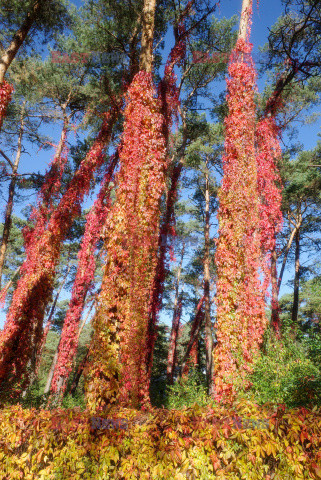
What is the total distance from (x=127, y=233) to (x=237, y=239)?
101 inches

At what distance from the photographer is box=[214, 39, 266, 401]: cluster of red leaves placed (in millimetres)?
5406

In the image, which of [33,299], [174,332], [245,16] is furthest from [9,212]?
[174,332]

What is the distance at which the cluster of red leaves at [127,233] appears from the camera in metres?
4.02

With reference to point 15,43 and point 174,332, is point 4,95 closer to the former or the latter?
point 15,43

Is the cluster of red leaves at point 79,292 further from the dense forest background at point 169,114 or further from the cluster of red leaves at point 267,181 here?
the cluster of red leaves at point 267,181

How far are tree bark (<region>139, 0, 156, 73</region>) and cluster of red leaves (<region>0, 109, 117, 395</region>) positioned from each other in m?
4.04

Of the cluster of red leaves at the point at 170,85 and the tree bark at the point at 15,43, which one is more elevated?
the cluster of red leaves at the point at 170,85

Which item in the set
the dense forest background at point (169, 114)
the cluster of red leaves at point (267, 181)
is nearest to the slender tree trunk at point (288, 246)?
the dense forest background at point (169, 114)

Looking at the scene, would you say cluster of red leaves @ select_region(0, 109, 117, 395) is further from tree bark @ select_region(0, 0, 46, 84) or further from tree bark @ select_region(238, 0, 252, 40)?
tree bark @ select_region(238, 0, 252, 40)

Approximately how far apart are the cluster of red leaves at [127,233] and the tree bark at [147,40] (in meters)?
0.32

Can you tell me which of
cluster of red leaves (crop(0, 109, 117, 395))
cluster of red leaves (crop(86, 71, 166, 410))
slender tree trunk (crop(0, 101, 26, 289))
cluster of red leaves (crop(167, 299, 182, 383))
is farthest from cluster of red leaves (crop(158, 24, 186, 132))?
cluster of red leaves (crop(167, 299, 182, 383))

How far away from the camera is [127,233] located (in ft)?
15.2

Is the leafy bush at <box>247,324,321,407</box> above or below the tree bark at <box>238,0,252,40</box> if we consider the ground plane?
below

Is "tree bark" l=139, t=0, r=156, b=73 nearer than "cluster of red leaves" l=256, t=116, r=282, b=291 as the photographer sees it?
Yes
